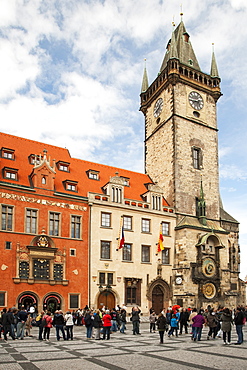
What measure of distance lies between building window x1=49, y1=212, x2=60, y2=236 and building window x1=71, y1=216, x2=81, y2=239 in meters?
1.42

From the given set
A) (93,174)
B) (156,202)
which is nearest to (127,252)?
(156,202)

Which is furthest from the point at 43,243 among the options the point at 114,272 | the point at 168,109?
the point at 168,109

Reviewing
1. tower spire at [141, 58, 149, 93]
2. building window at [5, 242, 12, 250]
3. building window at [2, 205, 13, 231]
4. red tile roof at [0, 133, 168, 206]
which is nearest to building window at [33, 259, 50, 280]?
building window at [5, 242, 12, 250]

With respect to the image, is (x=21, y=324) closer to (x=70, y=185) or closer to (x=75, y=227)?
(x=75, y=227)

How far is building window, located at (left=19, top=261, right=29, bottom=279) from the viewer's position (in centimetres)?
3080

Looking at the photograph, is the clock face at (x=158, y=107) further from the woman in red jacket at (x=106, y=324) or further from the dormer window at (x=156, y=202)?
the woman in red jacket at (x=106, y=324)

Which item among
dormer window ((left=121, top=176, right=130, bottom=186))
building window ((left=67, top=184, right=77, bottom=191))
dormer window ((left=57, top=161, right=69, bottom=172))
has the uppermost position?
dormer window ((left=57, top=161, right=69, bottom=172))

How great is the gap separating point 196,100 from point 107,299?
25069mm

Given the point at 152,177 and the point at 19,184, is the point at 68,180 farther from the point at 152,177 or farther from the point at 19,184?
the point at 152,177

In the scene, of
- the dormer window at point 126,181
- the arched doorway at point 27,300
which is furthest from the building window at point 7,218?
the dormer window at point 126,181

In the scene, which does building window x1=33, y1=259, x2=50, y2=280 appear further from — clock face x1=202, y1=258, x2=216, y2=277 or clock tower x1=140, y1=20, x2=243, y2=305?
clock face x1=202, y1=258, x2=216, y2=277

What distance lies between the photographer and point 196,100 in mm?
46312

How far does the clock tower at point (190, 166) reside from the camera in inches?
1517

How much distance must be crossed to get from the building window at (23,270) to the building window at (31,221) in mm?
2620
